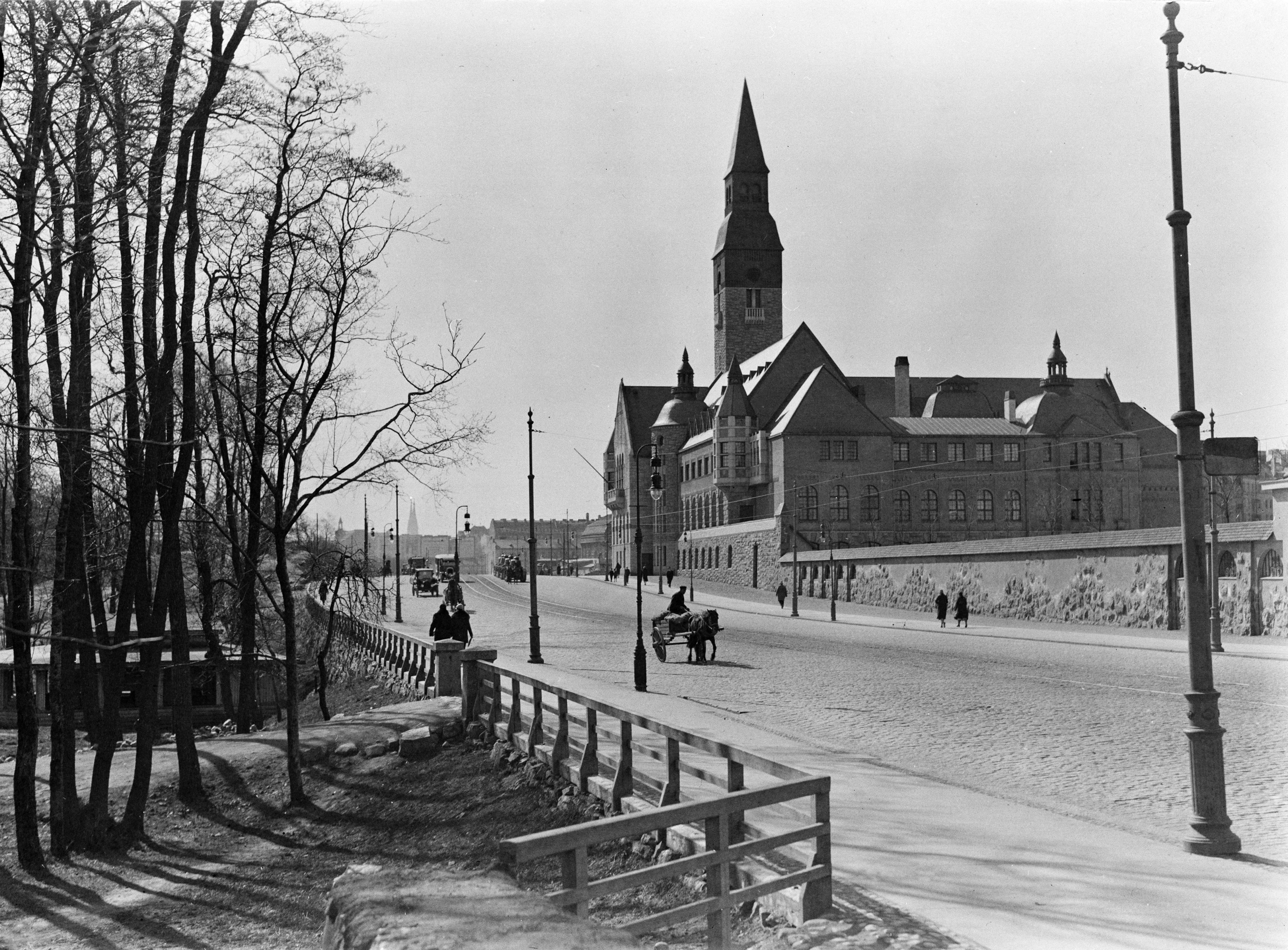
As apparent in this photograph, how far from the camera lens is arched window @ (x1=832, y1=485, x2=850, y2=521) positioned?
256 feet

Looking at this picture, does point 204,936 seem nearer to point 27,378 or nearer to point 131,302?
point 27,378

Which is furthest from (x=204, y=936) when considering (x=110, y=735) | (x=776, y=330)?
(x=776, y=330)

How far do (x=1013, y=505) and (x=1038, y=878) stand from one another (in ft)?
258

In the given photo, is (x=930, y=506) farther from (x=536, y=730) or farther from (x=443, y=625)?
(x=536, y=730)

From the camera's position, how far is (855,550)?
5653 cm

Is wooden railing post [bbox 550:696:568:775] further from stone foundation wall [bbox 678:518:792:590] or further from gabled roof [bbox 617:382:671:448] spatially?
gabled roof [bbox 617:382:671:448]

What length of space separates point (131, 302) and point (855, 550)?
45034 mm

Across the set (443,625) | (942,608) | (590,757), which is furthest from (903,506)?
(590,757)

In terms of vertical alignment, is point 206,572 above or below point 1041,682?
above

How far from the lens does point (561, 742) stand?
13.4 m

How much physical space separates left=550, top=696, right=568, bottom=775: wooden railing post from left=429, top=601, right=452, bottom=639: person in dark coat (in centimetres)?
1603

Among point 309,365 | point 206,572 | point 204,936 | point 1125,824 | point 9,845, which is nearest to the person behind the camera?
point 1125,824

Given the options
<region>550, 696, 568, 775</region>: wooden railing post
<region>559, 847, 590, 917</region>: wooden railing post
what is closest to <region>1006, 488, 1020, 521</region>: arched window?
<region>550, 696, 568, 775</region>: wooden railing post

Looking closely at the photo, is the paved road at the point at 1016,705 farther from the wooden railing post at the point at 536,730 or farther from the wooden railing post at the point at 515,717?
the wooden railing post at the point at 515,717
